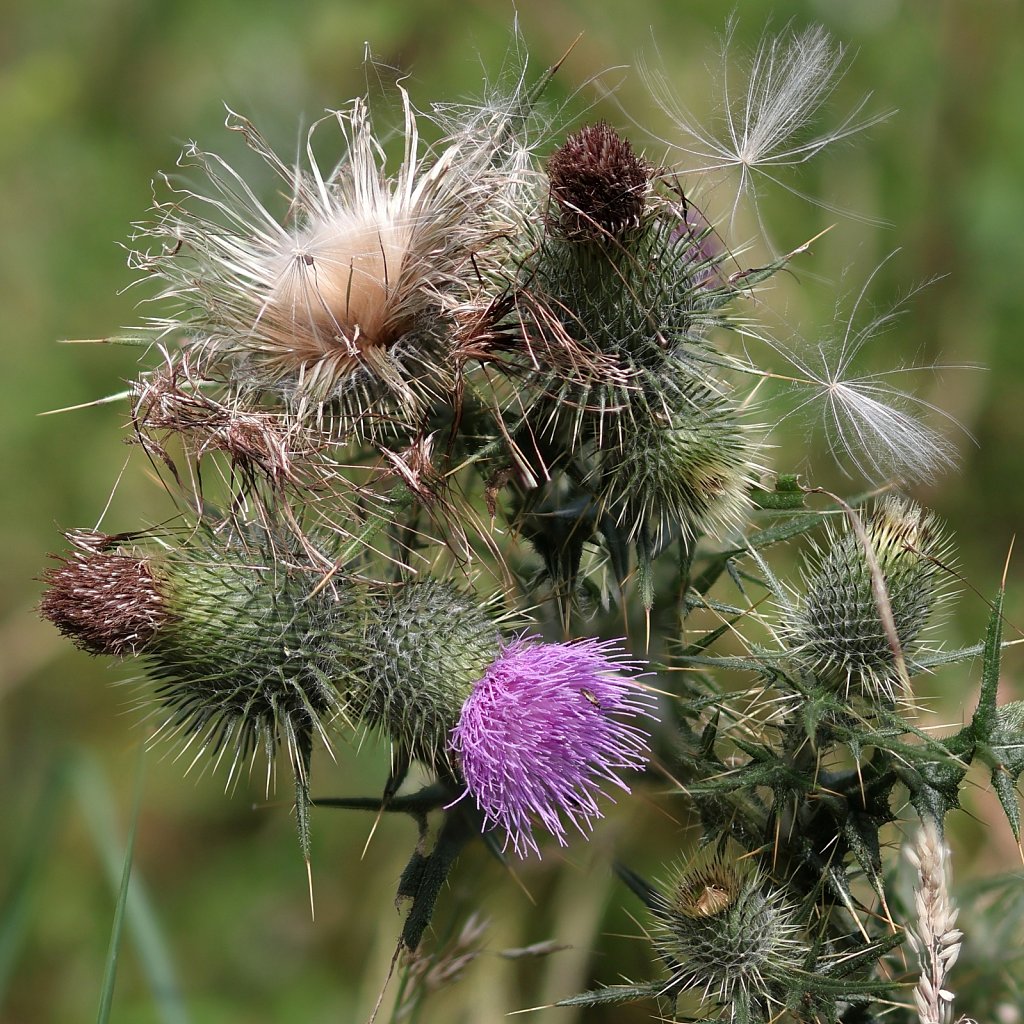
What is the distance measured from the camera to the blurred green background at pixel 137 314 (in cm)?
A: 403

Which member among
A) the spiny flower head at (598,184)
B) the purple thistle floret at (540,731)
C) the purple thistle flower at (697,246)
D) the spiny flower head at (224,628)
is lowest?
the purple thistle floret at (540,731)

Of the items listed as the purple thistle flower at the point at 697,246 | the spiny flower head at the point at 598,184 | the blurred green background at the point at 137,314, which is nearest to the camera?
the spiny flower head at the point at 598,184

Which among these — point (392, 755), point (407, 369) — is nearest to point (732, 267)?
point (407, 369)

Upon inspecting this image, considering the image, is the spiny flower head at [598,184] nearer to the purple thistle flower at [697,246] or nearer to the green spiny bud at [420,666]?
the purple thistle flower at [697,246]

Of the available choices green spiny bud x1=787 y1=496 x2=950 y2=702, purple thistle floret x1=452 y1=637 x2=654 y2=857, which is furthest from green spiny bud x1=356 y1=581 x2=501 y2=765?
green spiny bud x1=787 y1=496 x2=950 y2=702

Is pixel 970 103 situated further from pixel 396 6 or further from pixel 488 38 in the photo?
pixel 396 6

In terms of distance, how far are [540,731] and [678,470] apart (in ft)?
2.16

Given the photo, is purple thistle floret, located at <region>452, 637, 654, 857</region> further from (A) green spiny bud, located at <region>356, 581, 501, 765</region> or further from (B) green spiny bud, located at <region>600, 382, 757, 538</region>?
(B) green spiny bud, located at <region>600, 382, 757, 538</region>

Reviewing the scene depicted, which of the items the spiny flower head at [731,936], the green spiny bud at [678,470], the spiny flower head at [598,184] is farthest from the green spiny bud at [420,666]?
the spiny flower head at [598,184]

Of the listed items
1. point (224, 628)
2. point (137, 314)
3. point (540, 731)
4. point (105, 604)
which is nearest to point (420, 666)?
point (540, 731)

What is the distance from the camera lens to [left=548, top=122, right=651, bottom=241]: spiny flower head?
6.86 feet

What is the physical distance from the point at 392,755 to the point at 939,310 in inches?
143

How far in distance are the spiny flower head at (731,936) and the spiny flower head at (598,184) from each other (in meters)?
1.43

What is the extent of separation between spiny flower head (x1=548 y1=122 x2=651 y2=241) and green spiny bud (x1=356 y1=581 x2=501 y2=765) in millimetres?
905
